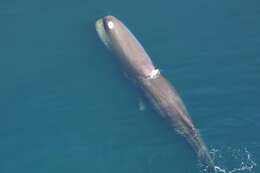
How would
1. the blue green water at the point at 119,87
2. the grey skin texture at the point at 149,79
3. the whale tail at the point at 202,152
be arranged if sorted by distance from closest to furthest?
the whale tail at the point at 202,152
the grey skin texture at the point at 149,79
the blue green water at the point at 119,87

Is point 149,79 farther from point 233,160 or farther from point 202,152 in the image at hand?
point 233,160

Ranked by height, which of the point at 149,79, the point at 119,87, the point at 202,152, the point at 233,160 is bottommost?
the point at 233,160

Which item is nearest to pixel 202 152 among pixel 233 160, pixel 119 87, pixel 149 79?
pixel 233 160

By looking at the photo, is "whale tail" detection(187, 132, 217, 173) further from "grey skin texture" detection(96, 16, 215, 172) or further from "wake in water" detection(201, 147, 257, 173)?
"wake in water" detection(201, 147, 257, 173)

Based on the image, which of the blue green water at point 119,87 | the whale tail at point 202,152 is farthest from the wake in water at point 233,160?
the whale tail at point 202,152

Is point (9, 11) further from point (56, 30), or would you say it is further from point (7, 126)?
point (7, 126)

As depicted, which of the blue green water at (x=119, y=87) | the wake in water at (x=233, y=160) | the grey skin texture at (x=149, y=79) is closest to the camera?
the wake in water at (x=233, y=160)

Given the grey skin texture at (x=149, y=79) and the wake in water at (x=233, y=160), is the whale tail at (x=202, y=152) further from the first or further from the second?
the wake in water at (x=233, y=160)
